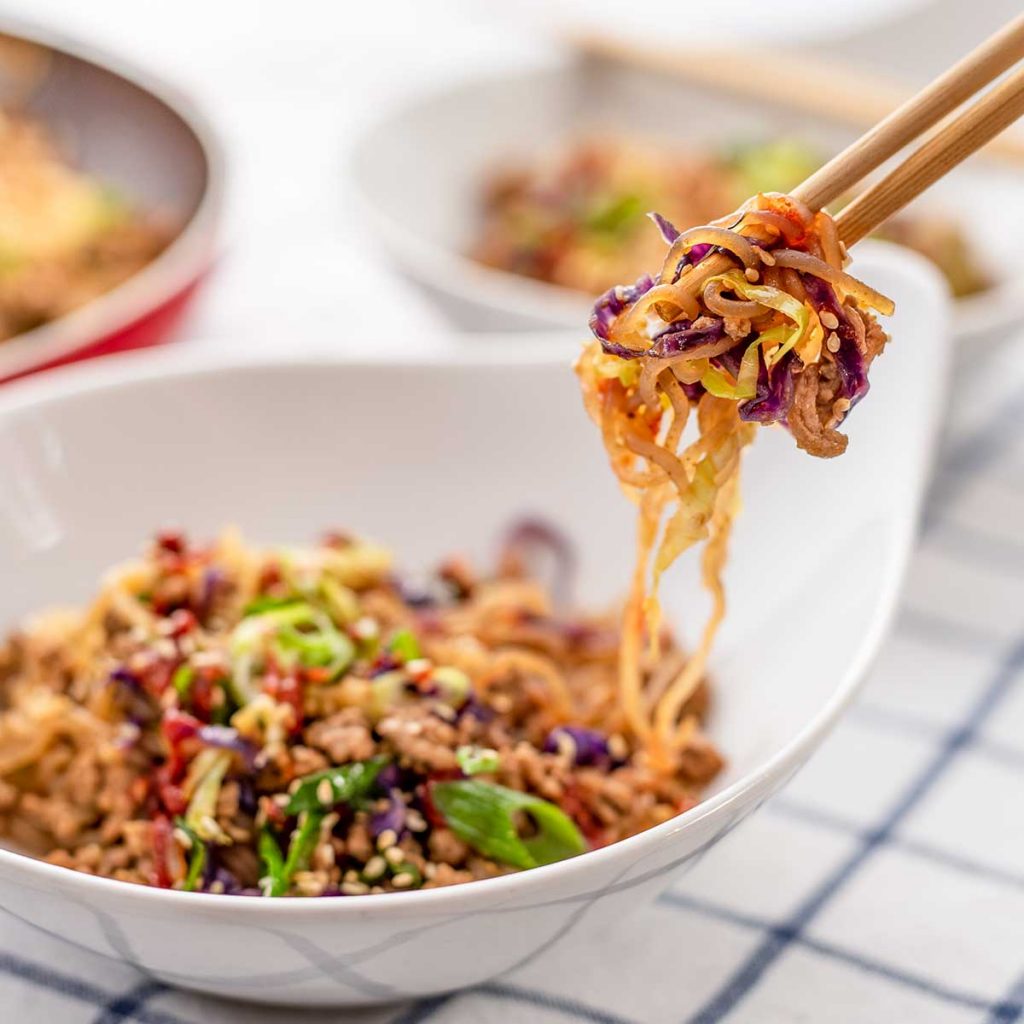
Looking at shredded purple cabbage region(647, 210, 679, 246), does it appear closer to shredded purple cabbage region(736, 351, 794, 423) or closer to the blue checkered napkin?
shredded purple cabbage region(736, 351, 794, 423)

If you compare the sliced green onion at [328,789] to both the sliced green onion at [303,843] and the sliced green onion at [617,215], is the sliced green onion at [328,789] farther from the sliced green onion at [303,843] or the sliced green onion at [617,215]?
the sliced green onion at [617,215]

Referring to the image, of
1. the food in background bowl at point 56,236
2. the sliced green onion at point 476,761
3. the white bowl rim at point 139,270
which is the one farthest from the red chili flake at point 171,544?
the food in background bowl at point 56,236

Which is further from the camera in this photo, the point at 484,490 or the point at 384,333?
the point at 384,333

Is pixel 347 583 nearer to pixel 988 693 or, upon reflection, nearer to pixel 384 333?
pixel 988 693

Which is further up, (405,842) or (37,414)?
(37,414)

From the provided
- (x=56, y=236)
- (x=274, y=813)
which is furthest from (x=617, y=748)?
(x=56, y=236)

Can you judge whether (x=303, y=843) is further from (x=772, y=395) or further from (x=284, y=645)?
(x=772, y=395)

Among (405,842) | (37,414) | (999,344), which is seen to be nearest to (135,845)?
(405,842)

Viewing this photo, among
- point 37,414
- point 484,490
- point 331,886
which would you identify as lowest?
point 331,886
